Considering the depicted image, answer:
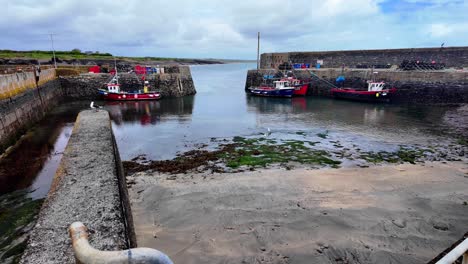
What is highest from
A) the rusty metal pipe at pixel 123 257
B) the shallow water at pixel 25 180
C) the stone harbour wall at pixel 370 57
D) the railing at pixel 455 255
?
the stone harbour wall at pixel 370 57

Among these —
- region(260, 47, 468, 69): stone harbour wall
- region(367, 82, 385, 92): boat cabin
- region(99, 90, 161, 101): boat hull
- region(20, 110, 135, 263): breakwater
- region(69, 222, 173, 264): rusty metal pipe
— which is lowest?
region(99, 90, 161, 101): boat hull

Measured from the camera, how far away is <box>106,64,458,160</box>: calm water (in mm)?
13016

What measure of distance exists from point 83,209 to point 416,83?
91.9 ft

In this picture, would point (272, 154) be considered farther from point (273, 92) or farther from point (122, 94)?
point (122, 94)

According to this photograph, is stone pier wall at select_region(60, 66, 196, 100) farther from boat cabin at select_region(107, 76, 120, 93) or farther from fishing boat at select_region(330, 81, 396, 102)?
fishing boat at select_region(330, 81, 396, 102)

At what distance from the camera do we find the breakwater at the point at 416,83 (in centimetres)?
2248

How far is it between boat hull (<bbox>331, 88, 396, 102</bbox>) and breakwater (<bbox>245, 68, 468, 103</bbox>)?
1309 millimetres

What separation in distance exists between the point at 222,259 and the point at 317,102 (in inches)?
938

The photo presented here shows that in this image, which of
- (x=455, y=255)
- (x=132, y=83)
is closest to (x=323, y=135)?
(x=455, y=255)

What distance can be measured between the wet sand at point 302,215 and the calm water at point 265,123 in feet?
12.4

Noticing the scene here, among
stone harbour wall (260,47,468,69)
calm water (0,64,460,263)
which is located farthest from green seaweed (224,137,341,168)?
stone harbour wall (260,47,468,69)

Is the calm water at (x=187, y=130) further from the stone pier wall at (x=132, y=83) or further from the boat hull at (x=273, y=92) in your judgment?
the stone pier wall at (x=132, y=83)

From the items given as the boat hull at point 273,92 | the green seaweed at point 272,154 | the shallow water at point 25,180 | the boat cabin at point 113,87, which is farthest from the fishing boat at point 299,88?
the shallow water at point 25,180

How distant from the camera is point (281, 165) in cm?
949
